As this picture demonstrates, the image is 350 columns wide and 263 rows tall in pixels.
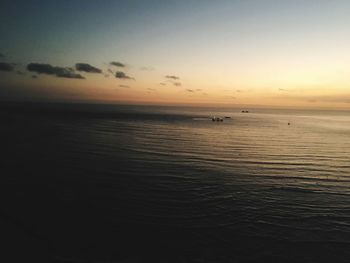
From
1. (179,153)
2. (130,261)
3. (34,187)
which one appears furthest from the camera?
(179,153)

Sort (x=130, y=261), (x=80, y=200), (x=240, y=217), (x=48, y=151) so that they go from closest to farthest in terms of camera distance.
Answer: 1. (x=130, y=261)
2. (x=240, y=217)
3. (x=80, y=200)
4. (x=48, y=151)

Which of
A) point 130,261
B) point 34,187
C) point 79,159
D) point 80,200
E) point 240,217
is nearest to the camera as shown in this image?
point 130,261

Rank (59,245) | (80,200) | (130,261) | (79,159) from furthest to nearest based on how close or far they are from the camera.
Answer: (79,159)
(80,200)
(59,245)
(130,261)

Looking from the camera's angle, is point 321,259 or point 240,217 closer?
point 321,259

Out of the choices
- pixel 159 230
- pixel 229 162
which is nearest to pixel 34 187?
pixel 159 230

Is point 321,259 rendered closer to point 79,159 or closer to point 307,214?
point 307,214

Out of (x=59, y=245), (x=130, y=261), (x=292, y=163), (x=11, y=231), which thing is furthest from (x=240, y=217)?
(x=292, y=163)

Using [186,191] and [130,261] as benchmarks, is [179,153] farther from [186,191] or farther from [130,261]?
[130,261]

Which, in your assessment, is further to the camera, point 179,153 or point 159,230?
point 179,153
